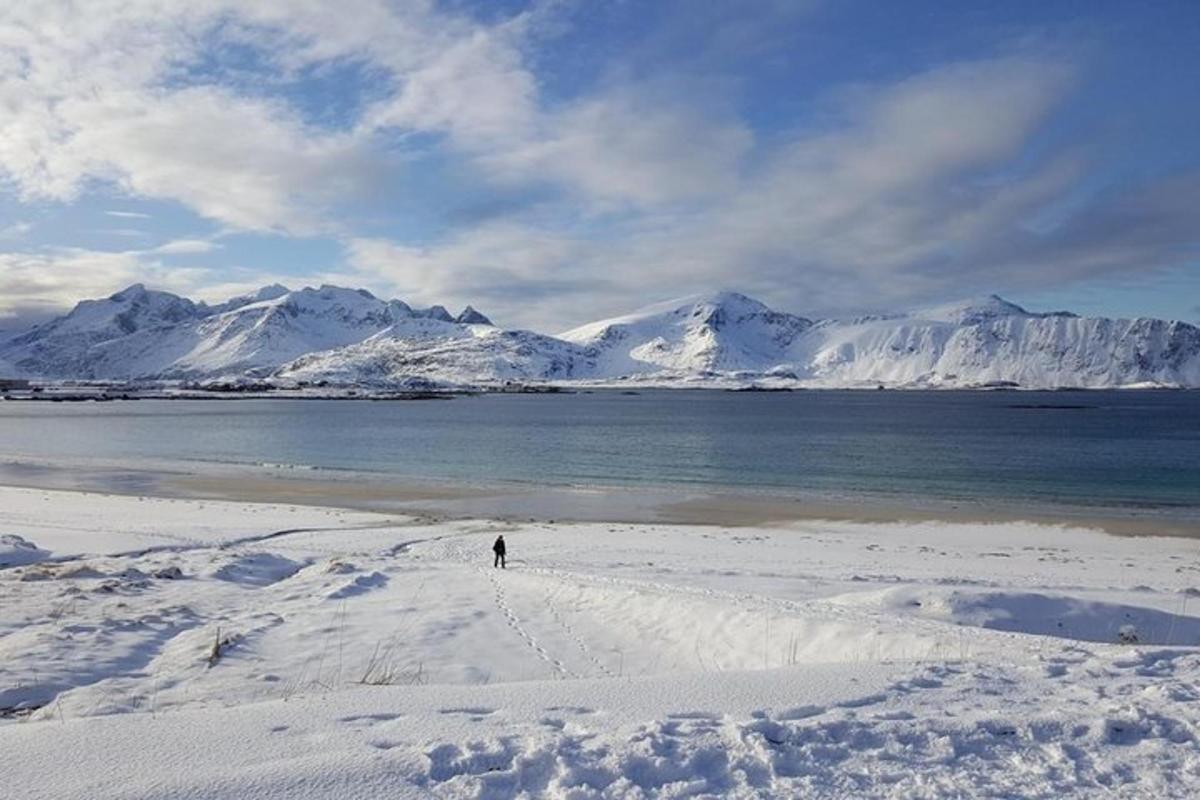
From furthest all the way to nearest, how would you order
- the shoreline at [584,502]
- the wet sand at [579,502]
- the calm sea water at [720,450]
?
1. the calm sea water at [720,450]
2. the wet sand at [579,502]
3. the shoreline at [584,502]

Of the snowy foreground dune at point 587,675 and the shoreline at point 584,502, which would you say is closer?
the snowy foreground dune at point 587,675

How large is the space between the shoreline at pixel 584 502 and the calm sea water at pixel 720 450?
3220 millimetres

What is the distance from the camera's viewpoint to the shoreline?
A: 3681 centimetres

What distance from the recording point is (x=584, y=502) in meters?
42.5

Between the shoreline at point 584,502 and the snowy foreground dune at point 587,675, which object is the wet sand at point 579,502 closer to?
the shoreline at point 584,502

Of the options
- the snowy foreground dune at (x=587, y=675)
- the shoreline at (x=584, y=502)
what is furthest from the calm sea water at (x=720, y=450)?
the snowy foreground dune at (x=587, y=675)

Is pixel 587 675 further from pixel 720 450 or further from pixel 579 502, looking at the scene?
pixel 720 450

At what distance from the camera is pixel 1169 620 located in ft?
52.6

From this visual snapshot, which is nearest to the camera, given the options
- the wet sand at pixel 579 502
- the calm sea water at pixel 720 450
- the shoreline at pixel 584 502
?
the shoreline at pixel 584 502

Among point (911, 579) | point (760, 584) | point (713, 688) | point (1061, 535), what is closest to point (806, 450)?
point (1061, 535)

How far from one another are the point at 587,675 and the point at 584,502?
30793 mm

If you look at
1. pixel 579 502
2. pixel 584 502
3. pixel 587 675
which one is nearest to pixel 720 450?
pixel 584 502

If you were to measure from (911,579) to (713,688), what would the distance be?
15.9m

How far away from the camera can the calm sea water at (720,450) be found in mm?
49750
